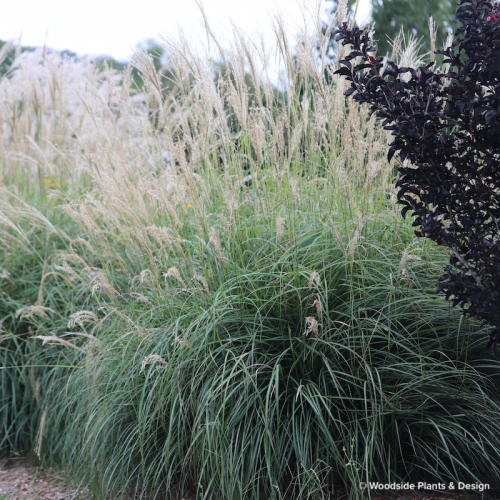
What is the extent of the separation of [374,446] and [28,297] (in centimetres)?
265

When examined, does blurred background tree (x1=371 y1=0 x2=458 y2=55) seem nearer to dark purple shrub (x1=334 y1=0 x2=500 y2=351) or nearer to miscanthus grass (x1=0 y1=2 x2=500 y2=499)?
miscanthus grass (x1=0 y1=2 x2=500 y2=499)

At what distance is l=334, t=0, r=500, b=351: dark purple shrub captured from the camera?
6.04ft

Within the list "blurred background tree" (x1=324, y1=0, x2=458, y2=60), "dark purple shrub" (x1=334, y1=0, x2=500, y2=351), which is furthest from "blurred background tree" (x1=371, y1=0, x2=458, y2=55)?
"dark purple shrub" (x1=334, y1=0, x2=500, y2=351)

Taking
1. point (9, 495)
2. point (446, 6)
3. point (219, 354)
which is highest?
point (446, 6)

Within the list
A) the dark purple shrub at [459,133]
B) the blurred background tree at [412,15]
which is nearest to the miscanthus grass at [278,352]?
the dark purple shrub at [459,133]

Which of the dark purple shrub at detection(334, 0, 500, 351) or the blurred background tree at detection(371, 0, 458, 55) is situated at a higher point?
the blurred background tree at detection(371, 0, 458, 55)

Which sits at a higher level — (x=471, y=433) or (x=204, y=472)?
(x=471, y=433)

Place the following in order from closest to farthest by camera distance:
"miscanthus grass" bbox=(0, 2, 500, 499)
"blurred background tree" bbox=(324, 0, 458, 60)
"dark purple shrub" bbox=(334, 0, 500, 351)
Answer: "dark purple shrub" bbox=(334, 0, 500, 351) → "miscanthus grass" bbox=(0, 2, 500, 499) → "blurred background tree" bbox=(324, 0, 458, 60)

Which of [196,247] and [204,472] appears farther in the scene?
[196,247]

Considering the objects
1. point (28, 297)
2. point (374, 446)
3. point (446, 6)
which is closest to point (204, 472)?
point (374, 446)

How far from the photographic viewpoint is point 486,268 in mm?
1928

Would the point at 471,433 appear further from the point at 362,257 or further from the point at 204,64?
the point at 204,64

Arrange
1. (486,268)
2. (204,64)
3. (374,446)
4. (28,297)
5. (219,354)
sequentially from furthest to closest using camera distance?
(28,297) < (204,64) < (219,354) < (374,446) < (486,268)

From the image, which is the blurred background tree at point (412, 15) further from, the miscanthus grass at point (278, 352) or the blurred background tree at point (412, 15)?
the miscanthus grass at point (278, 352)
